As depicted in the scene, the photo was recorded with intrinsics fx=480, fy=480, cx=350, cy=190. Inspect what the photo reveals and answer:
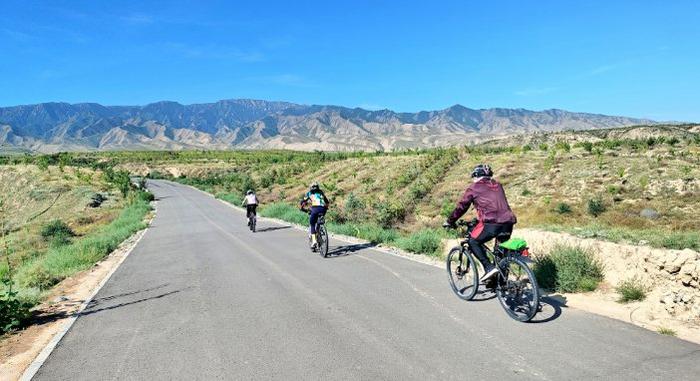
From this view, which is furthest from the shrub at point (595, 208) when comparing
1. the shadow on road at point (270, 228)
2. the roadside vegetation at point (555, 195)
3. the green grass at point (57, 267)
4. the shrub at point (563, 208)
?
the green grass at point (57, 267)

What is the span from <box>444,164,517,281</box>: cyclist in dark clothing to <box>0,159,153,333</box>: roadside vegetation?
730cm

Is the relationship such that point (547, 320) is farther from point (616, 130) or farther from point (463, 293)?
point (616, 130)

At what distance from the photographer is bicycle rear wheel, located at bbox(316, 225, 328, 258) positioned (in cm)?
1238

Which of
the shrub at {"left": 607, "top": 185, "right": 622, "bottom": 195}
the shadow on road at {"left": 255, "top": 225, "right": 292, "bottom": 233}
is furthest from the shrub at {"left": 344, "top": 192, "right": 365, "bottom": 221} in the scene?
the shrub at {"left": 607, "top": 185, "right": 622, "bottom": 195}

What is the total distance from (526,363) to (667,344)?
175cm

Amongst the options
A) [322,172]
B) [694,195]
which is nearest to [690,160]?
[694,195]

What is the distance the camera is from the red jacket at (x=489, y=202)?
6867 millimetres

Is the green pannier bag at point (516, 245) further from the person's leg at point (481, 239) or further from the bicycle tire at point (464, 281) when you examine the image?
the bicycle tire at point (464, 281)

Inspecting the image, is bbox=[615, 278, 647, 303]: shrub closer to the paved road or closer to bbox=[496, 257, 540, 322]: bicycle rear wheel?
the paved road

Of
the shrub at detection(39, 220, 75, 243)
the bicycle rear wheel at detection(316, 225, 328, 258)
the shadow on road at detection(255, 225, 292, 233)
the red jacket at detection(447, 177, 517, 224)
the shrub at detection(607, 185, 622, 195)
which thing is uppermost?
the red jacket at detection(447, 177, 517, 224)

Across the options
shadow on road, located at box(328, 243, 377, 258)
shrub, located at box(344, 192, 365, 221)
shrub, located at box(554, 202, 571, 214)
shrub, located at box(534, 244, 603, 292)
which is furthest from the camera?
shrub, located at box(344, 192, 365, 221)

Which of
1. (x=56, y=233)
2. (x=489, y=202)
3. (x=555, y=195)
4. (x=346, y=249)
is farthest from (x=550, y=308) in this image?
(x=56, y=233)

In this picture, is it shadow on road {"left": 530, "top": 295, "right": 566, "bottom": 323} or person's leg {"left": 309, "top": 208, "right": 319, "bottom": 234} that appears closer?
shadow on road {"left": 530, "top": 295, "right": 566, "bottom": 323}

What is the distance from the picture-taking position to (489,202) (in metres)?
6.93
